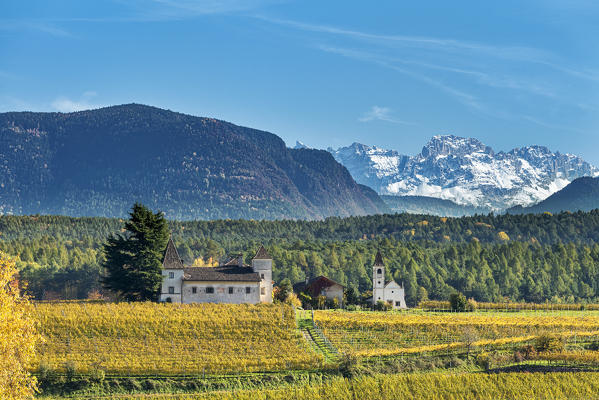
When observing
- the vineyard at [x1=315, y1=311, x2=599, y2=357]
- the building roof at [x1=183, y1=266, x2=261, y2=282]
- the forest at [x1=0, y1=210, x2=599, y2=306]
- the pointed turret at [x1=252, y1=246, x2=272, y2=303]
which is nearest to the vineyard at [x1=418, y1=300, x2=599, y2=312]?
the forest at [x1=0, y1=210, x2=599, y2=306]

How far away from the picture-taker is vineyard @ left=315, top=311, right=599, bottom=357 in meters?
79.6

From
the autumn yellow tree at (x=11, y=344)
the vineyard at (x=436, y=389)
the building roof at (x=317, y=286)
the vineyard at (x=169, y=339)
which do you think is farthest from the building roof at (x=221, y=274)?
the autumn yellow tree at (x=11, y=344)

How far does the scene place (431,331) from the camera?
285ft

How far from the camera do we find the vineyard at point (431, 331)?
261 feet

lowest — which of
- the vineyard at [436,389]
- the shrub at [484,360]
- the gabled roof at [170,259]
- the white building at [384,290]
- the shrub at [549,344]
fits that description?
the vineyard at [436,389]

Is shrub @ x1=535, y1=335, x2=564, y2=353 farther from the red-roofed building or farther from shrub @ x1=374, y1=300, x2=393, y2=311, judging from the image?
the red-roofed building

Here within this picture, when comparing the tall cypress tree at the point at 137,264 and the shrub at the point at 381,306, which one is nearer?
the tall cypress tree at the point at 137,264

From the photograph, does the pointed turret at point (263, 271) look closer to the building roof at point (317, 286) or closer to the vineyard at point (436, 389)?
the building roof at point (317, 286)

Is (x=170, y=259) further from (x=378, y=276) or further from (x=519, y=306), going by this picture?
(x=519, y=306)

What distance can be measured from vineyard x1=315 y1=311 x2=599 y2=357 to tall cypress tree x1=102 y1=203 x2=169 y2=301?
62.2 ft

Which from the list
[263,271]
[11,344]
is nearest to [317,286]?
[263,271]

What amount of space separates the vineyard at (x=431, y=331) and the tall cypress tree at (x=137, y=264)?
62.2 feet

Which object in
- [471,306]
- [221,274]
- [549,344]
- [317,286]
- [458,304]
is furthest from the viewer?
[471,306]

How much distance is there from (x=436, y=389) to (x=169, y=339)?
27.6 m
